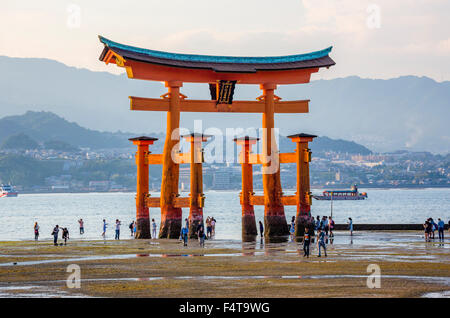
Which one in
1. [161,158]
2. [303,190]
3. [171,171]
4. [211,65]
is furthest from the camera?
[303,190]

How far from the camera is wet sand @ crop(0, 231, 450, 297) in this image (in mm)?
21656

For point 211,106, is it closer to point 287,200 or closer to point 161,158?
point 161,158

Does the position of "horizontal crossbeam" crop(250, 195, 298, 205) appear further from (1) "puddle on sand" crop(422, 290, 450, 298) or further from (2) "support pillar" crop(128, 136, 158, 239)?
(1) "puddle on sand" crop(422, 290, 450, 298)

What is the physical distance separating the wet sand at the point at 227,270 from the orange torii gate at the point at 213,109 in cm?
625

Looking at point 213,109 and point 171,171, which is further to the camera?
point 213,109

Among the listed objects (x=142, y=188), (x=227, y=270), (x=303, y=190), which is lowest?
(x=227, y=270)

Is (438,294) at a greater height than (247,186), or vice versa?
(247,186)

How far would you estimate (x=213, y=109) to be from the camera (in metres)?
49.2

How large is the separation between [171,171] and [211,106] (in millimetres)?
5384

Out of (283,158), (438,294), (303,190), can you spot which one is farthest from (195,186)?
(438,294)

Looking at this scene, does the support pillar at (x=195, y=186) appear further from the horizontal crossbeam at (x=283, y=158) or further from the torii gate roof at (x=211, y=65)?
the horizontal crossbeam at (x=283, y=158)

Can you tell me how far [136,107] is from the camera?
149ft
